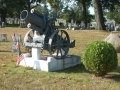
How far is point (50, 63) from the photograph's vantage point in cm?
834

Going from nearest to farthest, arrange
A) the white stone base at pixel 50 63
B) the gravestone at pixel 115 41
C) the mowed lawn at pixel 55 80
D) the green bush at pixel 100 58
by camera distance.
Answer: the mowed lawn at pixel 55 80 → the green bush at pixel 100 58 → the white stone base at pixel 50 63 → the gravestone at pixel 115 41

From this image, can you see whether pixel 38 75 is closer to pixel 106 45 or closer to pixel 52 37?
pixel 52 37

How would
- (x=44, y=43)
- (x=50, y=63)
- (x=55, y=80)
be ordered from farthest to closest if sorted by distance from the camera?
1. (x=44, y=43)
2. (x=50, y=63)
3. (x=55, y=80)

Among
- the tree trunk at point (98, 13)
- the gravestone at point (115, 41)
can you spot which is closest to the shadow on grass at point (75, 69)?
the gravestone at point (115, 41)

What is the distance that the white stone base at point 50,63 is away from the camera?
329 inches

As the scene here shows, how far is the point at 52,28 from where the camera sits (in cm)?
899

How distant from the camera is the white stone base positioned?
8.37 m

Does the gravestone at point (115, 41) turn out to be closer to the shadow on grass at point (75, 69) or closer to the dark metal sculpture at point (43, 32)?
the shadow on grass at point (75, 69)

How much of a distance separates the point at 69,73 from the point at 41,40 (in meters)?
1.51

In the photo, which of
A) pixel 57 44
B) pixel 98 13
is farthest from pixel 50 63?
pixel 98 13

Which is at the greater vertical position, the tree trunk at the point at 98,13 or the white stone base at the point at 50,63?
the tree trunk at the point at 98,13

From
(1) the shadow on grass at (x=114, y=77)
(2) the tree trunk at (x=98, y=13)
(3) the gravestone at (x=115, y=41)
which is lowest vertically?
(1) the shadow on grass at (x=114, y=77)

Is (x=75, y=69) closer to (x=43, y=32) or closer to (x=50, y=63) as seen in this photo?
(x=50, y=63)

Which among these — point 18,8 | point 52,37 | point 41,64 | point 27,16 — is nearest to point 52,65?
point 41,64
